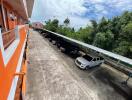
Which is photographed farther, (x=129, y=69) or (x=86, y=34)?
(x=86, y=34)

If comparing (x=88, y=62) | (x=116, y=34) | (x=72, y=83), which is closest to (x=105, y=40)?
(x=116, y=34)

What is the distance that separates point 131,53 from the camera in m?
19.8

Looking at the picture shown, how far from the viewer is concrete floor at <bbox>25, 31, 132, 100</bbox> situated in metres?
8.36


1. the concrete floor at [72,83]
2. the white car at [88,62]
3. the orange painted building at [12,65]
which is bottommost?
the concrete floor at [72,83]

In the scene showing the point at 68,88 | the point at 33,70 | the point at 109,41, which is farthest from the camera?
the point at 109,41

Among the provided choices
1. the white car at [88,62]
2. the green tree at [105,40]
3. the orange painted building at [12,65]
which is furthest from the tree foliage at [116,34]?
the orange painted building at [12,65]

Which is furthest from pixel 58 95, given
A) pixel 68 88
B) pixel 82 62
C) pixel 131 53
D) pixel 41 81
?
pixel 131 53

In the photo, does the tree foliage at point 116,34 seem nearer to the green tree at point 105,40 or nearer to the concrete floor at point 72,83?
the green tree at point 105,40

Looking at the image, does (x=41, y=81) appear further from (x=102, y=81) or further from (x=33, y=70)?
(x=102, y=81)

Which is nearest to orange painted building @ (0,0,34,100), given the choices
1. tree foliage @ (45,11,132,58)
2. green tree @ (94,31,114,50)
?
tree foliage @ (45,11,132,58)

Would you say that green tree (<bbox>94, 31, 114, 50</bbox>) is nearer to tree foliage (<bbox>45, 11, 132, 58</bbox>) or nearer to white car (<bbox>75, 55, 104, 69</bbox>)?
tree foliage (<bbox>45, 11, 132, 58</bbox>)

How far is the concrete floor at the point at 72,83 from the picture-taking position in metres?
8.36

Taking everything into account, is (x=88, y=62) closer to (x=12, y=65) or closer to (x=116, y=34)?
(x=12, y=65)

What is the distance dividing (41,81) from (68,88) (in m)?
2.28
